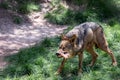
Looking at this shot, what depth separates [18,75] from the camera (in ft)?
21.1

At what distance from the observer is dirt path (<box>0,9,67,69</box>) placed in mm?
8523

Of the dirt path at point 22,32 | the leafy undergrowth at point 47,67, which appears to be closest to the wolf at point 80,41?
the leafy undergrowth at point 47,67

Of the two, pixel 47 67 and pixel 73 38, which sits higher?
pixel 73 38

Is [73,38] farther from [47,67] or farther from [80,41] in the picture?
[47,67]

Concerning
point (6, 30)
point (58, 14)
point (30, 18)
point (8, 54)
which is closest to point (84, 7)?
point (58, 14)

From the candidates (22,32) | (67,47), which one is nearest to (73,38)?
(67,47)

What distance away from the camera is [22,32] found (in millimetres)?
9961

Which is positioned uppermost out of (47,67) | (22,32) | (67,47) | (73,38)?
(73,38)

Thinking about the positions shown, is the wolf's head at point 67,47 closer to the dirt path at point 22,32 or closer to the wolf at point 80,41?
the wolf at point 80,41

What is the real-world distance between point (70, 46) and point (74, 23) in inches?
207

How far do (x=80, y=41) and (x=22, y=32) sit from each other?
447cm

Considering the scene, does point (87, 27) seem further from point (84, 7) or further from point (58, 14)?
point (84, 7)

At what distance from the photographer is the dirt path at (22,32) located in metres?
8.52

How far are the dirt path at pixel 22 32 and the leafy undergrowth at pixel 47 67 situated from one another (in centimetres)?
65
